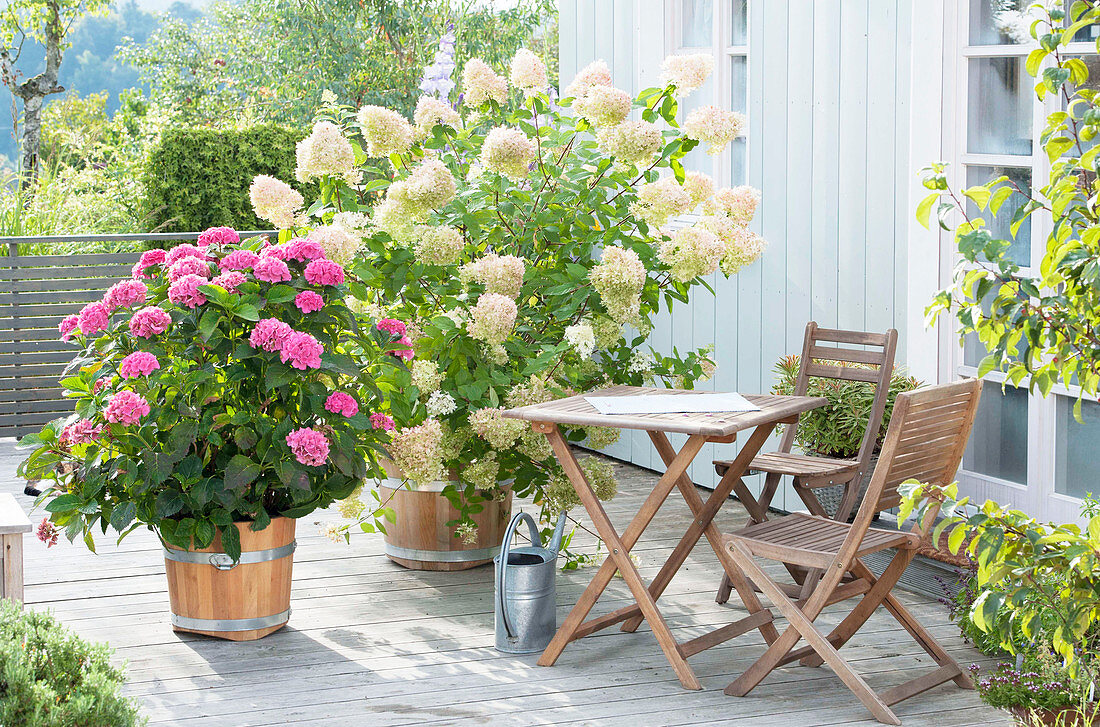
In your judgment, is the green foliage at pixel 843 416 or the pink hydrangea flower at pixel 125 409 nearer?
the pink hydrangea flower at pixel 125 409

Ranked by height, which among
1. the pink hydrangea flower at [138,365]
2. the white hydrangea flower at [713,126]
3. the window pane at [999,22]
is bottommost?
the pink hydrangea flower at [138,365]

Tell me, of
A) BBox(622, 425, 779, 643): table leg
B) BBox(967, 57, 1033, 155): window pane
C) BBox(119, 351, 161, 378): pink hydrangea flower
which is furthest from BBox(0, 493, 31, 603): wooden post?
BBox(967, 57, 1033, 155): window pane

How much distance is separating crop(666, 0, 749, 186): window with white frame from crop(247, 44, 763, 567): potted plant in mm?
1597

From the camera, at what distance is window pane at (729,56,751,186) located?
591 centimetres

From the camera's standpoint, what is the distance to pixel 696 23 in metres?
6.25

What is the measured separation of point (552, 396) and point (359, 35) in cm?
966

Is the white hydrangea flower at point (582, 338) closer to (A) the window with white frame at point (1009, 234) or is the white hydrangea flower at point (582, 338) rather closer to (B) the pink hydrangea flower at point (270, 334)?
(B) the pink hydrangea flower at point (270, 334)

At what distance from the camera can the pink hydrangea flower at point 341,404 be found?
3.70m

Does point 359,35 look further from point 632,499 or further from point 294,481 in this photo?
point 294,481

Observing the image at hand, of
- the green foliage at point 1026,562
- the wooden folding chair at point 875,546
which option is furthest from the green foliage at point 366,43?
the green foliage at point 1026,562

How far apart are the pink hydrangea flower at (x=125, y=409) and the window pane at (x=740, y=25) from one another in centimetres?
348

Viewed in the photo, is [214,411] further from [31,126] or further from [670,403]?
[31,126]

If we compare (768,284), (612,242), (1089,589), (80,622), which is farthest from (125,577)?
(1089,589)

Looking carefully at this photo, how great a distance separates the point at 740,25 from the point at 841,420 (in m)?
2.29
